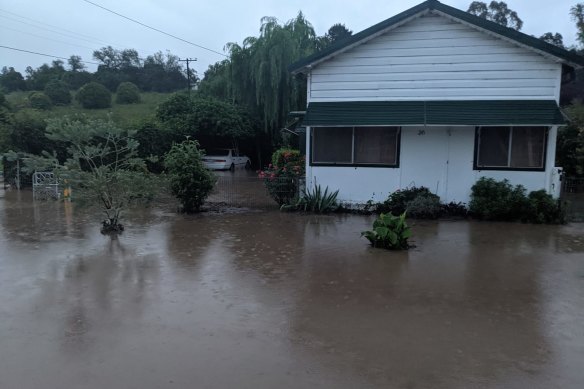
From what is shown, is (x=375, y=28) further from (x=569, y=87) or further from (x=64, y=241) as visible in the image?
(x=569, y=87)

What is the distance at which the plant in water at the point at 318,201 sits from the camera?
43.5ft

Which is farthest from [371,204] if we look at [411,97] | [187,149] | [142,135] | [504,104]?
[142,135]

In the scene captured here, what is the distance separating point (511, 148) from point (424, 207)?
2.84 meters

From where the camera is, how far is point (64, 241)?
9.59 m

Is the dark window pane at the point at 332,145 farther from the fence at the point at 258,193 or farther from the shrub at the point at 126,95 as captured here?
the shrub at the point at 126,95

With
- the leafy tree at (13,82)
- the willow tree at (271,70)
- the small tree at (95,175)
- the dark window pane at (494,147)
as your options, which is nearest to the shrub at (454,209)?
the dark window pane at (494,147)

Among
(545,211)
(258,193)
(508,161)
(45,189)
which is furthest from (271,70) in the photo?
(545,211)

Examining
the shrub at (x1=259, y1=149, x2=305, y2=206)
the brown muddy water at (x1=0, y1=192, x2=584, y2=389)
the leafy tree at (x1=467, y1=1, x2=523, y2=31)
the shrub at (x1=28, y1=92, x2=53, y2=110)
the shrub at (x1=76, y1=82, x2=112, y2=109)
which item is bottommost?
the brown muddy water at (x1=0, y1=192, x2=584, y2=389)

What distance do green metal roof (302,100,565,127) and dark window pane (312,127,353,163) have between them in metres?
0.50

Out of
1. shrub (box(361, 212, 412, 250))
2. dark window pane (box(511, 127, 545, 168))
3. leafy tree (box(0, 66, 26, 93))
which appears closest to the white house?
dark window pane (box(511, 127, 545, 168))

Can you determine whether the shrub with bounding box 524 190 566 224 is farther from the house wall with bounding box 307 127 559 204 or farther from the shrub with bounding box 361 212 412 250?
the shrub with bounding box 361 212 412 250

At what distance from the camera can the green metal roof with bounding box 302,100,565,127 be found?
12047mm

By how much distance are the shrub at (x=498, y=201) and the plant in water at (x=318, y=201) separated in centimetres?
358

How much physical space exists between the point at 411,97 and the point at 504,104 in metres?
2.31
